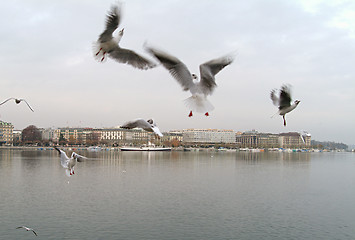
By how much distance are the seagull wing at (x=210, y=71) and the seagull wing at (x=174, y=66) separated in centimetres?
19

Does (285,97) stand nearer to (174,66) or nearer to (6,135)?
(174,66)

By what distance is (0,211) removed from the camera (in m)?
24.8

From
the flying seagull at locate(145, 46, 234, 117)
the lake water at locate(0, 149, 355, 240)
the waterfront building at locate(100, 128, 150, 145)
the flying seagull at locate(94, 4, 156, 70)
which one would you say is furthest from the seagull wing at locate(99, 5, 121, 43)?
the waterfront building at locate(100, 128, 150, 145)

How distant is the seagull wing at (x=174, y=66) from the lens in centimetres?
348

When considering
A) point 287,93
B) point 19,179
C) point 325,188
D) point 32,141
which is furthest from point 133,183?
point 32,141

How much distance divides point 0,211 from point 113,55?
23735 mm

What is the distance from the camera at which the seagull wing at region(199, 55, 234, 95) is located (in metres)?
3.70

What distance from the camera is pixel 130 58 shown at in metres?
4.36

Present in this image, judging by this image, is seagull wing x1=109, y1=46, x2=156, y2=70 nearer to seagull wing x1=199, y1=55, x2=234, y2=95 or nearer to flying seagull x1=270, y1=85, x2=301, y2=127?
seagull wing x1=199, y1=55, x2=234, y2=95

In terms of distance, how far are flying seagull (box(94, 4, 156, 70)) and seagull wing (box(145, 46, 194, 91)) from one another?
1.40 ft

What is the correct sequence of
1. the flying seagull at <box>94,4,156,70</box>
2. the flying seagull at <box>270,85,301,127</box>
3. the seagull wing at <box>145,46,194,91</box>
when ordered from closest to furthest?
the seagull wing at <box>145,46,194,91</box> → the flying seagull at <box>94,4,156,70</box> → the flying seagull at <box>270,85,301,127</box>

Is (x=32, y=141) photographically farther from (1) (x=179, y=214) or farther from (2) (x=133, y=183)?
(1) (x=179, y=214)

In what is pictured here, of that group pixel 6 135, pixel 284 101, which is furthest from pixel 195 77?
pixel 6 135

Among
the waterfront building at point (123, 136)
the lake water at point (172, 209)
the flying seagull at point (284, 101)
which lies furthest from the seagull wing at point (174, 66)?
the waterfront building at point (123, 136)
